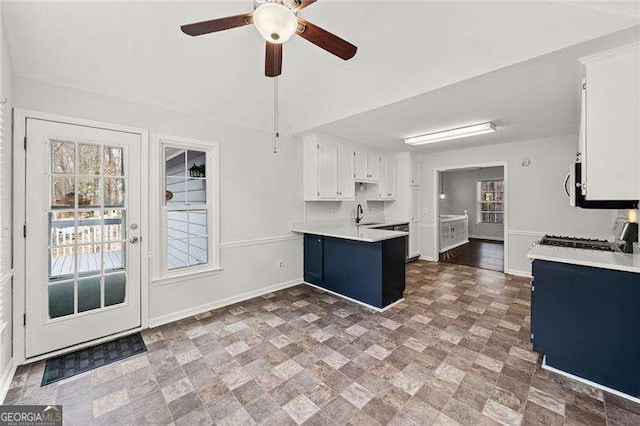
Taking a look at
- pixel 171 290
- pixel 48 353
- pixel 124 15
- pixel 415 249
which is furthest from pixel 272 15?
pixel 415 249

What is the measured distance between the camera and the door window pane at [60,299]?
2400 mm

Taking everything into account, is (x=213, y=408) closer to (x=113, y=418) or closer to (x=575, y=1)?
(x=113, y=418)

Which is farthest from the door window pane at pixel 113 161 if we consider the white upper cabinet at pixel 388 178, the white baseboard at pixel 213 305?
the white upper cabinet at pixel 388 178

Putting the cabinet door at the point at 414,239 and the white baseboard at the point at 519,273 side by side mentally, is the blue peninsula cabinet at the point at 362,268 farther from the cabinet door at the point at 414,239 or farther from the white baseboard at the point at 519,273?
the white baseboard at the point at 519,273

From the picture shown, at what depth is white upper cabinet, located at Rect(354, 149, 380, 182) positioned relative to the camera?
16.1 feet

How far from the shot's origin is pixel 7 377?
1.99 metres

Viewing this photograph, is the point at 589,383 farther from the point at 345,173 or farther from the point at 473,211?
the point at 473,211

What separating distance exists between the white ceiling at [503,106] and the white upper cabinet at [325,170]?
0.82 feet

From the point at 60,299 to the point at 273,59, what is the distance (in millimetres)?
2876

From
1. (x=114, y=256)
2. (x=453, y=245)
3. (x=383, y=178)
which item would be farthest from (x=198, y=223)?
(x=453, y=245)

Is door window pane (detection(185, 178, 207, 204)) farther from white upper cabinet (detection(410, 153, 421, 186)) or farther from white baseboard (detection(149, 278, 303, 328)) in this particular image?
white upper cabinet (detection(410, 153, 421, 186))

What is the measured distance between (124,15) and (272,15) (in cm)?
158

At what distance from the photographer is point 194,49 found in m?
2.52

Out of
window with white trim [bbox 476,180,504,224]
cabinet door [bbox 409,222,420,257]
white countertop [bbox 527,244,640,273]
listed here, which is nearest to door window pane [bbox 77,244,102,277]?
white countertop [bbox 527,244,640,273]
